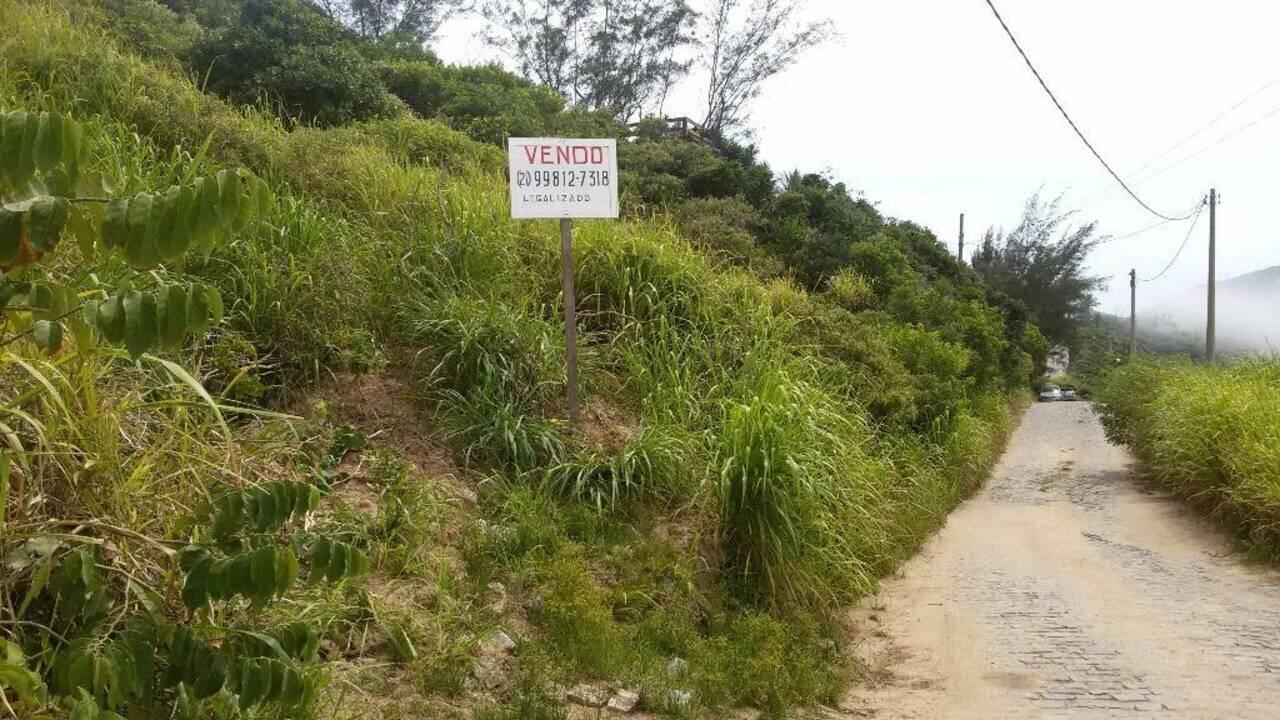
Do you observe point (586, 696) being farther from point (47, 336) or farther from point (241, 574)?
point (47, 336)

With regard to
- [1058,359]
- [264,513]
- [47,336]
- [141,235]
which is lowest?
[1058,359]

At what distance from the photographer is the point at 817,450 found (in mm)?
6898

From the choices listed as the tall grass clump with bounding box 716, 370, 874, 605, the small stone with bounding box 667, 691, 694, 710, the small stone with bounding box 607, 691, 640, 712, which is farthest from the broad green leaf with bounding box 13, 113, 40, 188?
the tall grass clump with bounding box 716, 370, 874, 605

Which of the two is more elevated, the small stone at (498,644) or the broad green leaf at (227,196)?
the broad green leaf at (227,196)

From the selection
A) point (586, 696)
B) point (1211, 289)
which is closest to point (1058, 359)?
point (1211, 289)

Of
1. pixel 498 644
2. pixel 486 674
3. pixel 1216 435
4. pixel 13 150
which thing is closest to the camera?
pixel 13 150

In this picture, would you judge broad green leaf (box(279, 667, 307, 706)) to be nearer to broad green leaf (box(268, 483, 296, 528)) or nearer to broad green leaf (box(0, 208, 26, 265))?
broad green leaf (box(268, 483, 296, 528))

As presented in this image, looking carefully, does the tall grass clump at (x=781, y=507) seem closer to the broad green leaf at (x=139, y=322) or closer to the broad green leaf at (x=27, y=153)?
→ the broad green leaf at (x=139, y=322)

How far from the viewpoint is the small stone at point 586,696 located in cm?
423

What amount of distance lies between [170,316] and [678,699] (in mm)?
3154

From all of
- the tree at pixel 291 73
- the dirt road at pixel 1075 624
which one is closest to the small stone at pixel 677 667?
the dirt road at pixel 1075 624

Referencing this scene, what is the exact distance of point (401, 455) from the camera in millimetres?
5676

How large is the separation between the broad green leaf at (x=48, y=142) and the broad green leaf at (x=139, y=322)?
0.93 ft

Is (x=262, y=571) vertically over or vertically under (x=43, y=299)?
under
